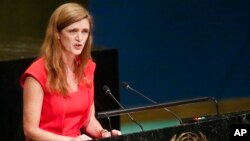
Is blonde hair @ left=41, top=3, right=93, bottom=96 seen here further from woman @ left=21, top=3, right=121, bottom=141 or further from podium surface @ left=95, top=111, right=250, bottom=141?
podium surface @ left=95, top=111, right=250, bottom=141

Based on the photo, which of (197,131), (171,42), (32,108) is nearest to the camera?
(197,131)

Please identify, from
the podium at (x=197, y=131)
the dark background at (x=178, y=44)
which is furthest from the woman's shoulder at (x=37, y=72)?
the dark background at (x=178, y=44)

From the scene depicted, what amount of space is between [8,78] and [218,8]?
11.5ft

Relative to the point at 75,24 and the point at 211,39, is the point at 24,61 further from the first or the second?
the point at 211,39

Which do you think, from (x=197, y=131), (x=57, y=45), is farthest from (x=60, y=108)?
(x=197, y=131)

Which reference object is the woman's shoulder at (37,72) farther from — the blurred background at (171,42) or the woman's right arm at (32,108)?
the blurred background at (171,42)

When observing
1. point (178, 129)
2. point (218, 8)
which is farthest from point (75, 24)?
point (218, 8)

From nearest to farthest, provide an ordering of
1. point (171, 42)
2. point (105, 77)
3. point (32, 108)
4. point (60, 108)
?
point (32, 108)
point (60, 108)
point (105, 77)
point (171, 42)

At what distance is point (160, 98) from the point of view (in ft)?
23.6

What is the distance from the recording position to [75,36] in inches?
132

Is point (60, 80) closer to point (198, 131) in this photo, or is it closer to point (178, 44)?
point (198, 131)

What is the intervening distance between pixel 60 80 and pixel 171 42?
12.8 ft

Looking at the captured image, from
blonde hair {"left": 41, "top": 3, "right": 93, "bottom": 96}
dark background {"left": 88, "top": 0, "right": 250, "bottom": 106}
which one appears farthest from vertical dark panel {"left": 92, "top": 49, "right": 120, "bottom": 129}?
dark background {"left": 88, "top": 0, "right": 250, "bottom": 106}

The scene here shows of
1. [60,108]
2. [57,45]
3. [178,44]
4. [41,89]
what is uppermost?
[178,44]
